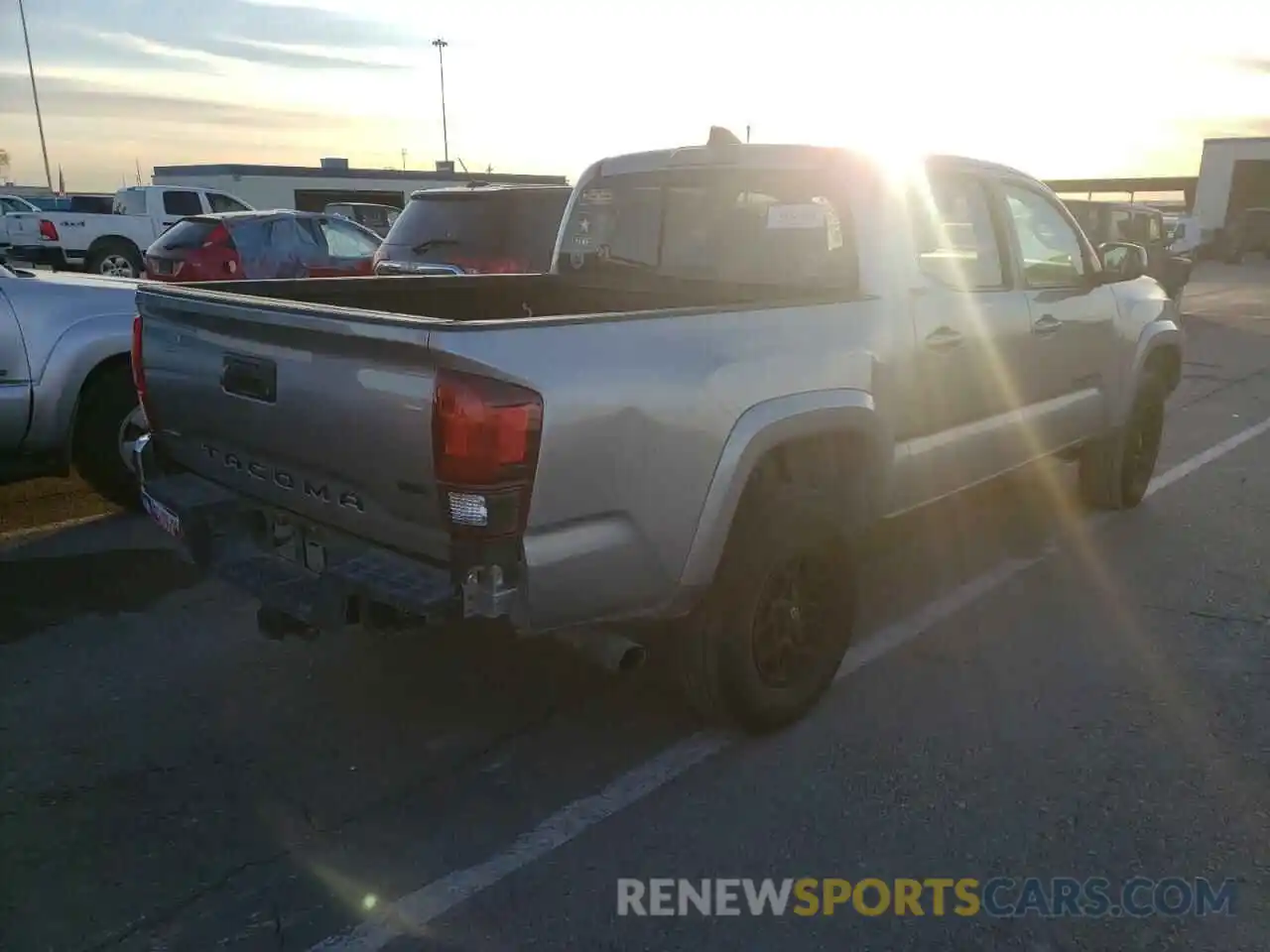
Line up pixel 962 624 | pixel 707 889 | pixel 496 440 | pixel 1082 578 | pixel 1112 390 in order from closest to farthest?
pixel 496 440
pixel 707 889
pixel 962 624
pixel 1082 578
pixel 1112 390

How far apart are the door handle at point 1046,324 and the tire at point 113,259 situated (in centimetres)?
1771

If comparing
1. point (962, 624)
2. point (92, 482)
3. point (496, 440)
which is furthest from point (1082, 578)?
point (92, 482)

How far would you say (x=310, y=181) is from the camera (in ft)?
108

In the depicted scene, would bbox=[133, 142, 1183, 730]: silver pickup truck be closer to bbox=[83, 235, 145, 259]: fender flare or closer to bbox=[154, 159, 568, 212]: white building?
bbox=[83, 235, 145, 259]: fender flare

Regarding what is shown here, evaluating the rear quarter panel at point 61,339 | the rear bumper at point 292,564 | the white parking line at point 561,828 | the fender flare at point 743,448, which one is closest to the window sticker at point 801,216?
the fender flare at point 743,448

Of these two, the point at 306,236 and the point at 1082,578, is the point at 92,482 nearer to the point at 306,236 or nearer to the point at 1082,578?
the point at 1082,578

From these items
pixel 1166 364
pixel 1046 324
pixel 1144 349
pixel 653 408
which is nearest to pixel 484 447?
pixel 653 408

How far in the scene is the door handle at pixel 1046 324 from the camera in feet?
15.2

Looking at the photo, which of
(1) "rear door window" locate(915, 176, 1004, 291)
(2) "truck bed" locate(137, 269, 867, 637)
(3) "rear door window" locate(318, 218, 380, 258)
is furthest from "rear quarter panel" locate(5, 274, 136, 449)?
(3) "rear door window" locate(318, 218, 380, 258)

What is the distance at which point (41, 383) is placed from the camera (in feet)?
17.4

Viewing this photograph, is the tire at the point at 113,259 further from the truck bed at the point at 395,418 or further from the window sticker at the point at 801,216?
the window sticker at the point at 801,216

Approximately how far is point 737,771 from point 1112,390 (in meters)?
3.43

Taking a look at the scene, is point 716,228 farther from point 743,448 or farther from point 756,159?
point 743,448

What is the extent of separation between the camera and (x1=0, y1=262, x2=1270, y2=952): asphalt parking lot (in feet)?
8.61
